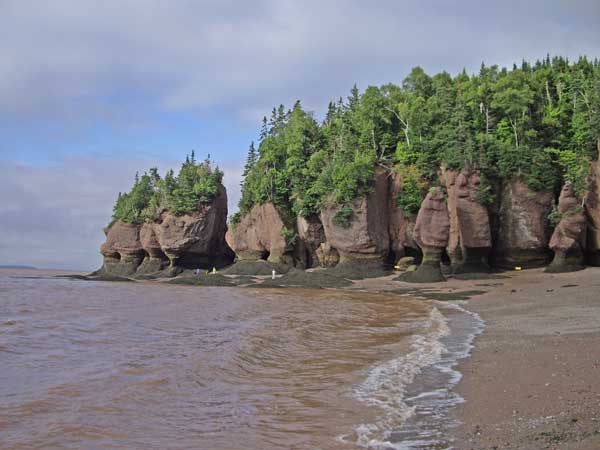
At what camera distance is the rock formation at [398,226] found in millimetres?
41438

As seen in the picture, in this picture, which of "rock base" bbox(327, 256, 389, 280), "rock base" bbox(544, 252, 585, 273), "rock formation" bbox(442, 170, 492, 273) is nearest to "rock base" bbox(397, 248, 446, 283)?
"rock formation" bbox(442, 170, 492, 273)

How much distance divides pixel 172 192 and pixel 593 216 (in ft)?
143

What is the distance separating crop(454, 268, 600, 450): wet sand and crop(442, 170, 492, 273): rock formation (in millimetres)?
17751

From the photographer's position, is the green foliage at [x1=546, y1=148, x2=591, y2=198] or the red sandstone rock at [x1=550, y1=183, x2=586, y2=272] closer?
the red sandstone rock at [x1=550, y1=183, x2=586, y2=272]

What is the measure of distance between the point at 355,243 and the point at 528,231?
523 inches

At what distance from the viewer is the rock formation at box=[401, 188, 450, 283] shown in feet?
114

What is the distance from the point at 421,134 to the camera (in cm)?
4325

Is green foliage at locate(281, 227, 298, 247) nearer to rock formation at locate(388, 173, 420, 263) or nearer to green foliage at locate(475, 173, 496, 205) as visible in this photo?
rock formation at locate(388, 173, 420, 263)

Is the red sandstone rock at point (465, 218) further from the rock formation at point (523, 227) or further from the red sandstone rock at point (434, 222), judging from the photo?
the rock formation at point (523, 227)

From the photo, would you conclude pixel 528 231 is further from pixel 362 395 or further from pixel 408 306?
pixel 362 395

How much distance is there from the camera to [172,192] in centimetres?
5759

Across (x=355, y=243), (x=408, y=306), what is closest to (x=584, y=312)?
(x=408, y=306)

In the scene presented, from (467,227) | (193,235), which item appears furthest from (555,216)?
(193,235)

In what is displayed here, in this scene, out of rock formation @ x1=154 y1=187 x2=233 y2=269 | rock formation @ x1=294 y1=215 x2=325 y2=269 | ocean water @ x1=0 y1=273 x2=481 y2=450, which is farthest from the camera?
rock formation @ x1=154 y1=187 x2=233 y2=269
